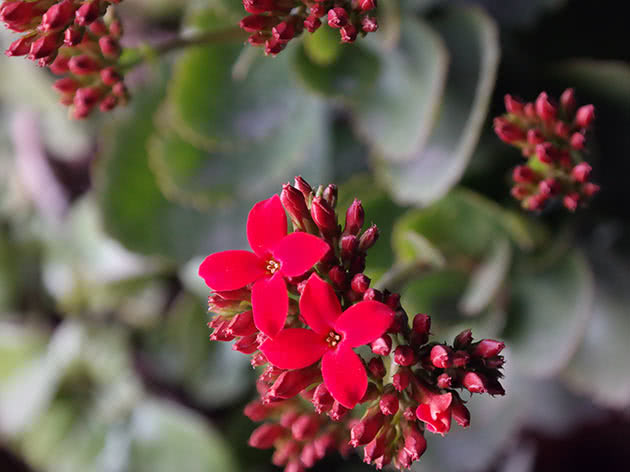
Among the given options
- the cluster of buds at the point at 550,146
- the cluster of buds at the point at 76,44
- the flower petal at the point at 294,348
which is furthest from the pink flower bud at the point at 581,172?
the cluster of buds at the point at 76,44

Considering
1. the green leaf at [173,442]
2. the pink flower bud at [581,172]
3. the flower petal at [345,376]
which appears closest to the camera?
the flower petal at [345,376]

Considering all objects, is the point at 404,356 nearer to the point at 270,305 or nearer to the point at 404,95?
the point at 270,305

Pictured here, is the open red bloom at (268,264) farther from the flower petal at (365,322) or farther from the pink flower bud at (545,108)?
the pink flower bud at (545,108)

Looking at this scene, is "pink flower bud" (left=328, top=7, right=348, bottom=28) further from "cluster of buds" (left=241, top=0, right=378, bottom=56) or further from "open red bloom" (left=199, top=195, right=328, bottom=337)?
"open red bloom" (left=199, top=195, right=328, bottom=337)

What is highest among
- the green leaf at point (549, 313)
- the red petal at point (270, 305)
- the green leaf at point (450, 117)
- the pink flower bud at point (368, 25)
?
the pink flower bud at point (368, 25)

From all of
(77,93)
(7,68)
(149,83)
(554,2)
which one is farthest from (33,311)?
(554,2)

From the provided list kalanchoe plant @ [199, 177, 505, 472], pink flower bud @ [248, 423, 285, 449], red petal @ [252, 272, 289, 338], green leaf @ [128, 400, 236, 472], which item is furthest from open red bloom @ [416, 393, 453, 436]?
green leaf @ [128, 400, 236, 472]
